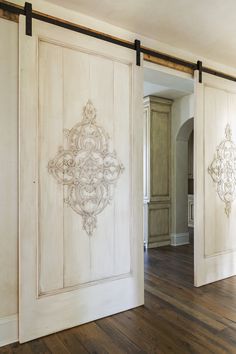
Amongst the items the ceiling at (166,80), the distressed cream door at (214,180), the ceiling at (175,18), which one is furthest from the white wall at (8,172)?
the distressed cream door at (214,180)

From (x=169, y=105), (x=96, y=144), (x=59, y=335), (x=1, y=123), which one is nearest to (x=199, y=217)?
(x=96, y=144)

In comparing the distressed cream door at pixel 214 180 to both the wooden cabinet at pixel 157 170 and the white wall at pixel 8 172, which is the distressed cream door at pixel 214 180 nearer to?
the wooden cabinet at pixel 157 170

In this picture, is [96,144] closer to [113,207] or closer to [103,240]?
[113,207]

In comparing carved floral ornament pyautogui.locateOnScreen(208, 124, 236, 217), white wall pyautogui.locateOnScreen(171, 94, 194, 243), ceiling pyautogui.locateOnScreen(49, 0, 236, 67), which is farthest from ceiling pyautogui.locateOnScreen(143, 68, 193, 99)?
white wall pyautogui.locateOnScreen(171, 94, 194, 243)

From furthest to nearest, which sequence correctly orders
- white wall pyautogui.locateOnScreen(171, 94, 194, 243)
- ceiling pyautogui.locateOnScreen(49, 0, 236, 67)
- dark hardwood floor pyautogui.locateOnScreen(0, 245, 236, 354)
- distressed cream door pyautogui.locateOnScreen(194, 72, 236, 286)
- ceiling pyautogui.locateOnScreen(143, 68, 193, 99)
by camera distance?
white wall pyautogui.locateOnScreen(171, 94, 194, 243)
distressed cream door pyautogui.locateOnScreen(194, 72, 236, 286)
ceiling pyautogui.locateOnScreen(143, 68, 193, 99)
ceiling pyautogui.locateOnScreen(49, 0, 236, 67)
dark hardwood floor pyautogui.locateOnScreen(0, 245, 236, 354)

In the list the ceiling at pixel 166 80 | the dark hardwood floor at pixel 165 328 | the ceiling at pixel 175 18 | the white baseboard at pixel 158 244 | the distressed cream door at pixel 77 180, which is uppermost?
the ceiling at pixel 175 18

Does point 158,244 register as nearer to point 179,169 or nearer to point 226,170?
point 179,169

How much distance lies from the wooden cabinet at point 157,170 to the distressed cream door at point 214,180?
178cm

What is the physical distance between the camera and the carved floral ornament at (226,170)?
3459mm

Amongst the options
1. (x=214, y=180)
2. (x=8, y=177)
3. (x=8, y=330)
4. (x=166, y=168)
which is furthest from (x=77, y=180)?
(x=166, y=168)

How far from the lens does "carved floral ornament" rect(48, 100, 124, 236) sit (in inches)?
91.8

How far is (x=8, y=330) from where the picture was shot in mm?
2076

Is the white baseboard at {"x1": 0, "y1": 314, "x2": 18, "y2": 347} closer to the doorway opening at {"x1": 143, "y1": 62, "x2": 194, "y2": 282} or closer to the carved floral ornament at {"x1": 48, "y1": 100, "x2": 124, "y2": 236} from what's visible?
the carved floral ornament at {"x1": 48, "y1": 100, "x2": 124, "y2": 236}

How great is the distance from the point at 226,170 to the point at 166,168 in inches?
73.9
